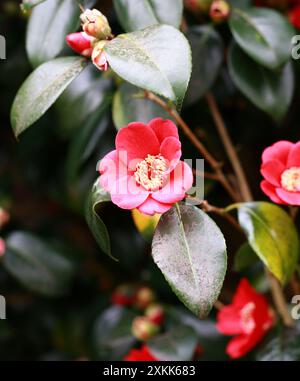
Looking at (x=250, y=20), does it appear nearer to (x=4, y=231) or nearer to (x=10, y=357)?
(x=4, y=231)

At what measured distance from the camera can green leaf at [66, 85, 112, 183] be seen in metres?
1.34

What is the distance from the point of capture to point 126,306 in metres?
1.54

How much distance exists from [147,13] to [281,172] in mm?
340

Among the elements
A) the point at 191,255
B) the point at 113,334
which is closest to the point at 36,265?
the point at 113,334

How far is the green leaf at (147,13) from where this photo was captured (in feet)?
3.32

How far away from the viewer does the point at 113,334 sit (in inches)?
55.9

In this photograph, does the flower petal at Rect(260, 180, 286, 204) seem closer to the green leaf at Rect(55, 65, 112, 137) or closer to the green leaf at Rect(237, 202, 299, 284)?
the green leaf at Rect(237, 202, 299, 284)

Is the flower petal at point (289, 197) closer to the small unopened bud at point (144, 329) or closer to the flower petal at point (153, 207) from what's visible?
the flower petal at point (153, 207)

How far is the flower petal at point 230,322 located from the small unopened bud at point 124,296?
0.39 m

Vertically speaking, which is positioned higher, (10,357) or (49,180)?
(49,180)

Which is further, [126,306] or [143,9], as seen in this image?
[126,306]

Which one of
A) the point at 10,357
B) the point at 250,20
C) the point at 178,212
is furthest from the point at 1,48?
the point at 10,357

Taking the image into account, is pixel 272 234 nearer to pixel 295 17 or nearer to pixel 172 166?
pixel 172 166
